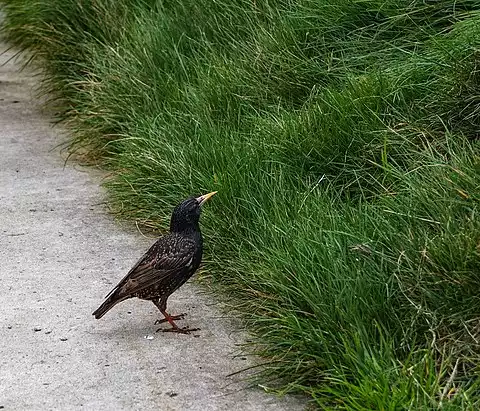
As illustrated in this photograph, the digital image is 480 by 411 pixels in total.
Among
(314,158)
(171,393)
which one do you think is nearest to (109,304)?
(171,393)

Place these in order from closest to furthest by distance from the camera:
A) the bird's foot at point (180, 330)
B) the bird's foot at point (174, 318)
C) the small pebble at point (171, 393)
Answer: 1. the small pebble at point (171, 393)
2. the bird's foot at point (180, 330)
3. the bird's foot at point (174, 318)

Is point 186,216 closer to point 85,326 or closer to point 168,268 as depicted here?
point 168,268

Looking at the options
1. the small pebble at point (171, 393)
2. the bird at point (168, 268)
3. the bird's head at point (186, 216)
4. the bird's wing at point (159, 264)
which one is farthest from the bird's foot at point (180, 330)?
the small pebble at point (171, 393)

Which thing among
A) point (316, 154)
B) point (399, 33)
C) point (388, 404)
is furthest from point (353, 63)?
point (388, 404)

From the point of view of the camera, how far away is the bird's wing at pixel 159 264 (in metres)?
4.86

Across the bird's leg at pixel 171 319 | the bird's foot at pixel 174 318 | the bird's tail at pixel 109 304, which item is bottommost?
the bird's foot at pixel 174 318

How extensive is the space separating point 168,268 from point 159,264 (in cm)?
5

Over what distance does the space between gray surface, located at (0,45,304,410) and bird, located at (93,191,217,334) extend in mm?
142

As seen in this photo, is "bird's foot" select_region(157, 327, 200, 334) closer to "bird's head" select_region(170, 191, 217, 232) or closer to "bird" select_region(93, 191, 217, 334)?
"bird" select_region(93, 191, 217, 334)

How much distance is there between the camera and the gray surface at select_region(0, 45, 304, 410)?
14.0ft

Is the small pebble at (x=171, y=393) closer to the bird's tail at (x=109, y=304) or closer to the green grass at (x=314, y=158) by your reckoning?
the green grass at (x=314, y=158)

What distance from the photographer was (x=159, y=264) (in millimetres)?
4922

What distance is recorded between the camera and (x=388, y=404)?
3.64m

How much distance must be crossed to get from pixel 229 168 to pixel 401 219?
51.8 inches
